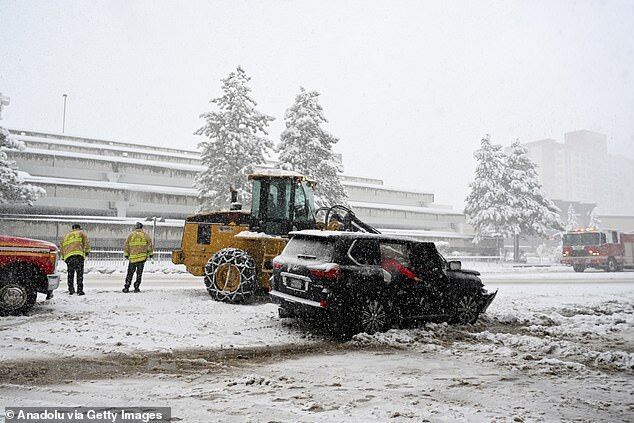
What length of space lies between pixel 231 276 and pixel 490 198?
1461 inches

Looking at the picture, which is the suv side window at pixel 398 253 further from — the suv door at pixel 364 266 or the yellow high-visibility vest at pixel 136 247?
the yellow high-visibility vest at pixel 136 247

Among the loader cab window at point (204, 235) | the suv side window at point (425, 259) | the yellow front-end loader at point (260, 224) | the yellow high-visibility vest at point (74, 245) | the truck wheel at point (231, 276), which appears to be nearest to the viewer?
the suv side window at point (425, 259)

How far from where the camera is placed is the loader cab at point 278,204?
39.0 ft

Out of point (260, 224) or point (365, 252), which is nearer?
point (365, 252)

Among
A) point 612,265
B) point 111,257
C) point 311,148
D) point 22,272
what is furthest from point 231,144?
point 612,265

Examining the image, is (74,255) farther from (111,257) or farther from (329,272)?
(111,257)

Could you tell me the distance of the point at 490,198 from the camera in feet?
142

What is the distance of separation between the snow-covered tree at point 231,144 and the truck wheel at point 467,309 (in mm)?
21254

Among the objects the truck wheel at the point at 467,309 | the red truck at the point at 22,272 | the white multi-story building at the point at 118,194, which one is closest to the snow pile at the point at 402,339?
the truck wheel at the point at 467,309

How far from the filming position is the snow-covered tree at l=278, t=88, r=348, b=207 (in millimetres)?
29797

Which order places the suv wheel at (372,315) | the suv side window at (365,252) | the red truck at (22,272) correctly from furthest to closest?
the red truck at (22,272) < the suv side window at (365,252) < the suv wheel at (372,315)

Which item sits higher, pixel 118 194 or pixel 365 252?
pixel 118 194

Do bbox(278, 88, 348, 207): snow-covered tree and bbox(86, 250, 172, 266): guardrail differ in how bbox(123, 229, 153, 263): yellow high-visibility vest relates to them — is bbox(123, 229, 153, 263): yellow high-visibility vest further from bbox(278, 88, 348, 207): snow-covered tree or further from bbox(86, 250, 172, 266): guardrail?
bbox(278, 88, 348, 207): snow-covered tree

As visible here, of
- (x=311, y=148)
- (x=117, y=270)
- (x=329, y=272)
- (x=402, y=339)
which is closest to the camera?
(x=329, y=272)
